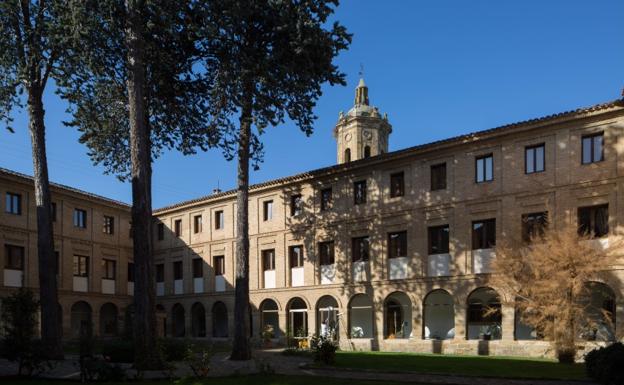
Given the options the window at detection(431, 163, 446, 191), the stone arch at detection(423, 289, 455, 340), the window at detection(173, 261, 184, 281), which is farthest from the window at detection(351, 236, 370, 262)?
the window at detection(173, 261, 184, 281)

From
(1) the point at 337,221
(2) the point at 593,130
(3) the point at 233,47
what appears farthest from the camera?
(1) the point at 337,221

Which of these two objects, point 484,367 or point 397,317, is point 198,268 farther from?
point 484,367

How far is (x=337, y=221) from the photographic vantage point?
31.9m

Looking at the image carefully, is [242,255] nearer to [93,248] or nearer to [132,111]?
[132,111]

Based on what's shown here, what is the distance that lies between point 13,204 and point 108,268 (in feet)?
25.7

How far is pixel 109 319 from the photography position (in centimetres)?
3944

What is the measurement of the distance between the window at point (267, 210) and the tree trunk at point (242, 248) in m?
11.0

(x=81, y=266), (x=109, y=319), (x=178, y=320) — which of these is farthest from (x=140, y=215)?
(x=178, y=320)

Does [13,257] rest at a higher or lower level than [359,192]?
lower

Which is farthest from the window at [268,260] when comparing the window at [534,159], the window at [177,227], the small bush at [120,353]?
the window at [534,159]

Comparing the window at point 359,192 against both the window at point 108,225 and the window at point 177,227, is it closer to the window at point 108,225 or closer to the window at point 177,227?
the window at point 177,227

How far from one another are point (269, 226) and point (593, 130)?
691 inches

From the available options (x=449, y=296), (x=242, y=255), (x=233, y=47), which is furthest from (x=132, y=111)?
(x=449, y=296)

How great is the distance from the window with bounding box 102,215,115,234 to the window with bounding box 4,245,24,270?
21.0 ft
